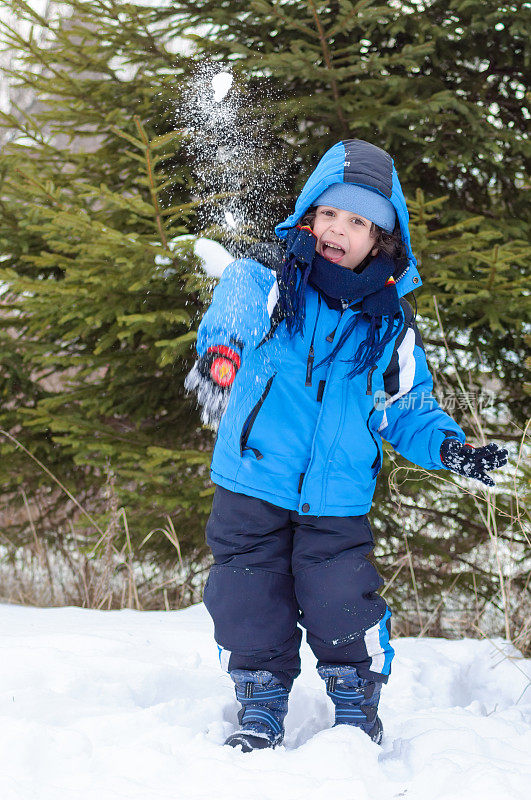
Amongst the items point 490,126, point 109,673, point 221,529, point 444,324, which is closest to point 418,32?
point 490,126

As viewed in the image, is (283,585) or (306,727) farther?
(306,727)

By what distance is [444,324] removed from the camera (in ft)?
11.6

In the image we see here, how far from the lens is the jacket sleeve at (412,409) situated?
192 centimetres

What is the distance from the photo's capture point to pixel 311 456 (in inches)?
70.6

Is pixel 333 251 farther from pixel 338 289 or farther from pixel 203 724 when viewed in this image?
pixel 203 724

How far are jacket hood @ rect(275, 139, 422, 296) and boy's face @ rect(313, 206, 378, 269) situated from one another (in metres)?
0.06

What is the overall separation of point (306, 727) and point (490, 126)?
295 centimetres

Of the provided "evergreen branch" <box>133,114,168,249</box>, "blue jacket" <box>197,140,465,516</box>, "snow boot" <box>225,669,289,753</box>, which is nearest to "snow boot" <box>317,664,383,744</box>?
"snow boot" <box>225,669,289,753</box>

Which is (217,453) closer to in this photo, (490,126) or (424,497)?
(424,497)

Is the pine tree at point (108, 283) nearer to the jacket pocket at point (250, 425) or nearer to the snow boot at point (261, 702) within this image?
the jacket pocket at point (250, 425)

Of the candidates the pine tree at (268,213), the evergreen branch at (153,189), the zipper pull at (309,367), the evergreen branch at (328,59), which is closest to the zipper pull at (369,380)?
the zipper pull at (309,367)

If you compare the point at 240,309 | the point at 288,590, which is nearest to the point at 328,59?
the point at 240,309

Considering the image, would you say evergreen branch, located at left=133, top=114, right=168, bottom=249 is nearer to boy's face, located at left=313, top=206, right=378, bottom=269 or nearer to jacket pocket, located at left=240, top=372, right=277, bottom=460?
boy's face, located at left=313, top=206, right=378, bottom=269

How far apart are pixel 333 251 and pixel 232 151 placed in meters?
1.79
